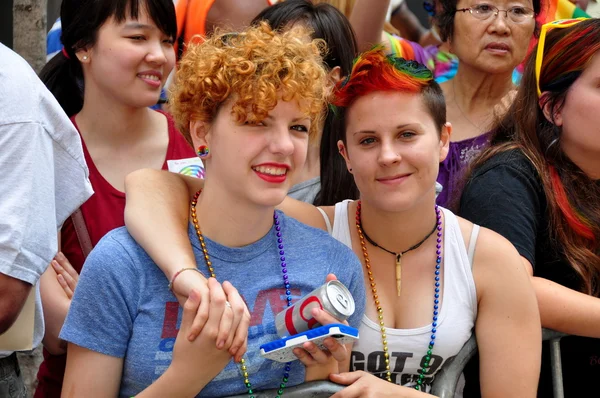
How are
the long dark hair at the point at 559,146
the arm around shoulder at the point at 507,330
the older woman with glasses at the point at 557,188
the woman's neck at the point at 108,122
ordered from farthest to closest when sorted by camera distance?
the woman's neck at the point at 108,122 → the long dark hair at the point at 559,146 → the older woman with glasses at the point at 557,188 → the arm around shoulder at the point at 507,330

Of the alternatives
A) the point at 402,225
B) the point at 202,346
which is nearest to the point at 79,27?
the point at 402,225

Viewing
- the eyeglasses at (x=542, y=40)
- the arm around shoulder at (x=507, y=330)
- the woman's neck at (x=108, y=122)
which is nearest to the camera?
the arm around shoulder at (x=507, y=330)

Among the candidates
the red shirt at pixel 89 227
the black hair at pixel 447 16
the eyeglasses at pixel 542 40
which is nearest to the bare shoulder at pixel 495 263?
the eyeglasses at pixel 542 40

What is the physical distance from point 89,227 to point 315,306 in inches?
49.2

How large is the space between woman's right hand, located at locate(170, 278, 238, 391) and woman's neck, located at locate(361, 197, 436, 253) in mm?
791

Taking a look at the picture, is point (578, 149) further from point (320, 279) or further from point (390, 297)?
point (320, 279)

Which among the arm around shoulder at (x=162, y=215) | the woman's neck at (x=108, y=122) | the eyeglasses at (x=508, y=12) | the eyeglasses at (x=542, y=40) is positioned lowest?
the arm around shoulder at (x=162, y=215)

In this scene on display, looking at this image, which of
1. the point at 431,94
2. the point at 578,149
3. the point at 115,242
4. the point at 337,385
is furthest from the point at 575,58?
the point at 115,242

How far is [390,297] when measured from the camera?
106 inches

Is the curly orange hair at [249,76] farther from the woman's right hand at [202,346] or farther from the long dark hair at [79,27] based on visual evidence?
the long dark hair at [79,27]

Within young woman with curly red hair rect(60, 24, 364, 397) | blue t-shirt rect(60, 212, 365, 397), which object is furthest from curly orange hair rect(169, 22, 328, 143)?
blue t-shirt rect(60, 212, 365, 397)

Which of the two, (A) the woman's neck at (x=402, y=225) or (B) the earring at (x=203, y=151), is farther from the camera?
(A) the woman's neck at (x=402, y=225)

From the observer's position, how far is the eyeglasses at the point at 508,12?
3.88m

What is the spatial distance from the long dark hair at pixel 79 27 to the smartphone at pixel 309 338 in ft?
5.42
